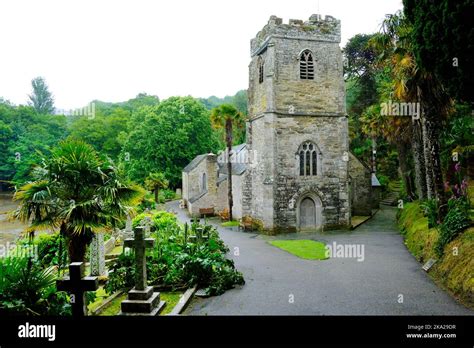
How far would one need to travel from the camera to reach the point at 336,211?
2183cm

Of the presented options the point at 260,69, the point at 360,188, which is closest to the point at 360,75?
the point at 360,188

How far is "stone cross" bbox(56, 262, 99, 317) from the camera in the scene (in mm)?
6113

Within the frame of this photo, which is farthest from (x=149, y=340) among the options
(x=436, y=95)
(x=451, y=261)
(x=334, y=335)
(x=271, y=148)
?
(x=271, y=148)

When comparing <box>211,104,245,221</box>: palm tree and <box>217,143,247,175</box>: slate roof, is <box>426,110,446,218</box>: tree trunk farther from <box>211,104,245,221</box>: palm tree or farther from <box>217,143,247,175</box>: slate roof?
<box>211,104,245,221</box>: palm tree

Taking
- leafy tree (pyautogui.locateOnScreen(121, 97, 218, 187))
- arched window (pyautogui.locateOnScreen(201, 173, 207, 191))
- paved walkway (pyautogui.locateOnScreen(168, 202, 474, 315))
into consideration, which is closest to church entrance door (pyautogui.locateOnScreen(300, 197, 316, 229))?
paved walkway (pyautogui.locateOnScreen(168, 202, 474, 315))

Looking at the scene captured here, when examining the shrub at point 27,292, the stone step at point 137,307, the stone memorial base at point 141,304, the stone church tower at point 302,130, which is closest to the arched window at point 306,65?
the stone church tower at point 302,130

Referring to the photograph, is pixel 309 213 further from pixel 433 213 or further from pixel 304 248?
pixel 433 213

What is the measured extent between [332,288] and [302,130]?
42.7ft

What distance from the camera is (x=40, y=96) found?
43031 millimetres

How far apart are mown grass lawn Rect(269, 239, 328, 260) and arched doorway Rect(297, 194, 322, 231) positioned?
3.02 metres

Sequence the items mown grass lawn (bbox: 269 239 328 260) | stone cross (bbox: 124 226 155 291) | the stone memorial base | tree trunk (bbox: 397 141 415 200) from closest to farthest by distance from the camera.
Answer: the stone memorial base < stone cross (bbox: 124 226 155 291) < mown grass lawn (bbox: 269 239 328 260) < tree trunk (bbox: 397 141 415 200)

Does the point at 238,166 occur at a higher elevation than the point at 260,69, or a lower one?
lower

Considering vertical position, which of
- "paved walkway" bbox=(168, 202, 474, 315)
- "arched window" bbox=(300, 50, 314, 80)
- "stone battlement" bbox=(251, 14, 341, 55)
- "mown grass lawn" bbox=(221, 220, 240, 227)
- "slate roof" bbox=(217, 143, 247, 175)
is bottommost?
"paved walkway" bbox=(168, 202, 474, 315)

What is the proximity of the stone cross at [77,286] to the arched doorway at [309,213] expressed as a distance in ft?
54.8
